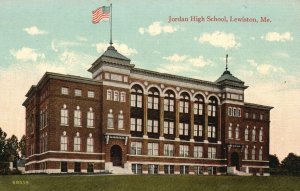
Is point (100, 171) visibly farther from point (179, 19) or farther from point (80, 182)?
point (179, 19)

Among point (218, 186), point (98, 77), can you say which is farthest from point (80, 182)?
point (98, 77)

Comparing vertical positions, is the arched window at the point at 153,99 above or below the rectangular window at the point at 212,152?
above

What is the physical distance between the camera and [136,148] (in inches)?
2032

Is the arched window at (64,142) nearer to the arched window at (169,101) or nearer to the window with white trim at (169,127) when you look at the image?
the window with white trim at (169,127)

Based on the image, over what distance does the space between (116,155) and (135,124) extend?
4.67m

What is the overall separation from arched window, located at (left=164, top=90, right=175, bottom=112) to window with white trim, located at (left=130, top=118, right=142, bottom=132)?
448 centimetres

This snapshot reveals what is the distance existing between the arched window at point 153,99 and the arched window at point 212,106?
344 inches

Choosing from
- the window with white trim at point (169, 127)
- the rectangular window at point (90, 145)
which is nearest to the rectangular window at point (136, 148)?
the window with white trim at point (169, 127)

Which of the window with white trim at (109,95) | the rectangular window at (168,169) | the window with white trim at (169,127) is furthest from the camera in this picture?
the window with white trim at (169,127)

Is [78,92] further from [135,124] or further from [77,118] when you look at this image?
[135,124]

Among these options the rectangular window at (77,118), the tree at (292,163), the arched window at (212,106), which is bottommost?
the tree at (292,163)

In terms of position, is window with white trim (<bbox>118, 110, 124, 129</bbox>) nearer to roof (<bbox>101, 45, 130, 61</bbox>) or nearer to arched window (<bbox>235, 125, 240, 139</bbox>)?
roof (<bbox>101, 45, 130, 61</bbox>)

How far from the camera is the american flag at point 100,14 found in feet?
112

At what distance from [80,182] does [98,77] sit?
2203 cm
